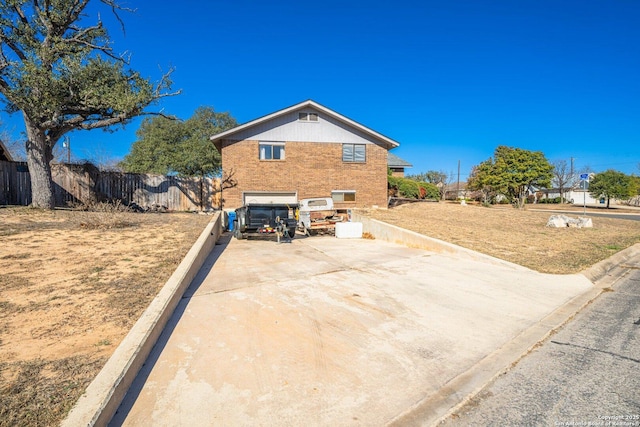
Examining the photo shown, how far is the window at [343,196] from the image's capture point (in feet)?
73.6

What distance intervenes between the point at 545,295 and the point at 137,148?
3543 centimetres

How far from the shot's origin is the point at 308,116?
21.7 meters

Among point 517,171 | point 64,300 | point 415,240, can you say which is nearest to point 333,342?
point 64,300

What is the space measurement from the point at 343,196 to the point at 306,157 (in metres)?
3.47

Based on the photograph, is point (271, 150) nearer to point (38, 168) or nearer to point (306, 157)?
point (306, 157)

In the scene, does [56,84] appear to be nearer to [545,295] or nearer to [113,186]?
[113,186]

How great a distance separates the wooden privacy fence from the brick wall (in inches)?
67.8

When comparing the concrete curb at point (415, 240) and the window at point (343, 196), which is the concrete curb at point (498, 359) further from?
the window at point (343, 196)

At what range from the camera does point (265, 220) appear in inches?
503

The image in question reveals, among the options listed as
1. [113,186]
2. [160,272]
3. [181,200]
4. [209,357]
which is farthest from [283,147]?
[209,357]

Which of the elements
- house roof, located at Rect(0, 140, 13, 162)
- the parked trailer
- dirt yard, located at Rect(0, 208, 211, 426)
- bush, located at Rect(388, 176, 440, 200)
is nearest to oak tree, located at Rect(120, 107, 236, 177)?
house roof, located at Rect(0, 140, 13, 162)

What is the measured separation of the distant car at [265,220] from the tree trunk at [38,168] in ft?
27.5

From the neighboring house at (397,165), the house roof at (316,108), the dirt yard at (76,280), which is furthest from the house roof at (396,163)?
the dirt yard at (76,280)

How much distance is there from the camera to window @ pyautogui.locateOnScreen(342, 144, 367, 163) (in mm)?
22453
